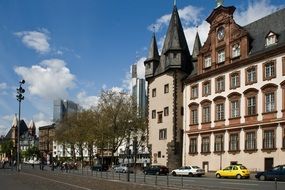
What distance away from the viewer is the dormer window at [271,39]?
5692 cm

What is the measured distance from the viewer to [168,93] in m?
74.8

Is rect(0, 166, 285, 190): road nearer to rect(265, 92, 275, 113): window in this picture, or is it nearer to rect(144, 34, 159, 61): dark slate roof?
rect(265, 92, 275, 113): window

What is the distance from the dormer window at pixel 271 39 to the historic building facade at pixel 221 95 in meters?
0.12

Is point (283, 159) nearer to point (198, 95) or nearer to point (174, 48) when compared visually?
point (198, 95)

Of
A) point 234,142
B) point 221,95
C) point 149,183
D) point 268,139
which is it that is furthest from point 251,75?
point 149,183

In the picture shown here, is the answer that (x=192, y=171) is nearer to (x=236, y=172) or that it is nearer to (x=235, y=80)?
(x=236, y=172)

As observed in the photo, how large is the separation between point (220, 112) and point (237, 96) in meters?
4.25

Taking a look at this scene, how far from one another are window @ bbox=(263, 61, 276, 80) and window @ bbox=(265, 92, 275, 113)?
1914 millimetres

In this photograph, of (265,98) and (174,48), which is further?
(174,48)

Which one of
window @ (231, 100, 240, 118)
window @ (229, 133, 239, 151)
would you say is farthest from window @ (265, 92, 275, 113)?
window @ (229, 133, 239, 151)

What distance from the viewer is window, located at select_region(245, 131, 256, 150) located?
187ft

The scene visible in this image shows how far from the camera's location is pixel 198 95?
6894cm

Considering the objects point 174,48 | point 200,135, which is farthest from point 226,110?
point 174,48

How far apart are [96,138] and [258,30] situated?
40.9 metres
